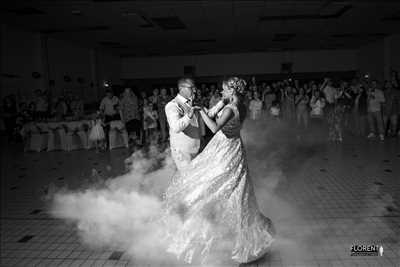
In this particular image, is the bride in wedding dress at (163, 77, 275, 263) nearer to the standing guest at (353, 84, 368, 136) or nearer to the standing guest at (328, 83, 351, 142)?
the standing guest at (328, 83, 351, 142)

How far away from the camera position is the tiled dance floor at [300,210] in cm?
339

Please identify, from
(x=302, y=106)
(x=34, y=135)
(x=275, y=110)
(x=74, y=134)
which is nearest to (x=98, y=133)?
(x=74, y=134)

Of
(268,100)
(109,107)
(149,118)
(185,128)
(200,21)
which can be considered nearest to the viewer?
(185,128)

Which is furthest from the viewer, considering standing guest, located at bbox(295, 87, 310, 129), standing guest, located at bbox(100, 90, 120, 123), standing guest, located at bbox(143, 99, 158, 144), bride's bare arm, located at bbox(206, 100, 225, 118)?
standing guest, located at bbox(295, 87, 310, 129)

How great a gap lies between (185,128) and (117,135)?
6.87 m

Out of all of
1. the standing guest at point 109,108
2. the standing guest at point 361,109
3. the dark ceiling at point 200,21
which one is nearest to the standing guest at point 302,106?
the standing guest at point 361,109

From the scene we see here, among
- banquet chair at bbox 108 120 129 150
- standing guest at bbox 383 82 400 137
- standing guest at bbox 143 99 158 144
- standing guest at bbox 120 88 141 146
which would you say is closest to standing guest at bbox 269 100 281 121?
standing guest at bbox 383 82 400 137

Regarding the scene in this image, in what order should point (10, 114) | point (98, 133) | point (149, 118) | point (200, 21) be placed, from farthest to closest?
point (10, 114) → point (200, 21) → point (149, 118) → point (98, 133)

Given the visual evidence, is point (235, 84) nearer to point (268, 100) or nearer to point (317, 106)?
point (317, 106)

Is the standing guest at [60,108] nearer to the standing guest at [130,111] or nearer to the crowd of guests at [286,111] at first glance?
the crowd of guests at [286,111]

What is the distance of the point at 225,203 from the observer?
3.01 meters

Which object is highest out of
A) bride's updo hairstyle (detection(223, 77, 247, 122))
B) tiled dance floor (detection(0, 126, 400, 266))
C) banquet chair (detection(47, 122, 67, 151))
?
bride's updo hairstyle (detection(223, 77, 247, 122))

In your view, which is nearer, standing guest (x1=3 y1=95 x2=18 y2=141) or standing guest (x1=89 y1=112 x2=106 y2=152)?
standing guest (x1=89 y1=112 x2=106 y2=152)

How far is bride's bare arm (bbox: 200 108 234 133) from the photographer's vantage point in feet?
9.36
